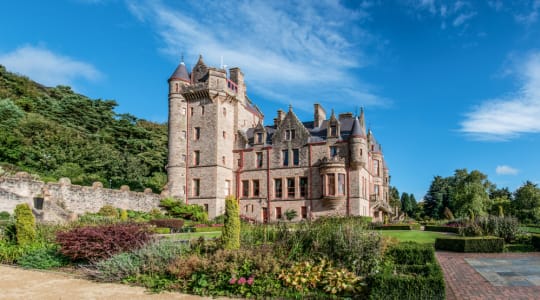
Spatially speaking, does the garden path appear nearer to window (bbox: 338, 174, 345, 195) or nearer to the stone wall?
window (bbox: 338, 174, 345, 195)

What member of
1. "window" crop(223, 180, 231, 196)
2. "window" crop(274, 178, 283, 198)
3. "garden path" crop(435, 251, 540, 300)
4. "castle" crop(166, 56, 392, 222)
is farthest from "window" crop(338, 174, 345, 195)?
"garden path" crop(435, 251, 540, 300)

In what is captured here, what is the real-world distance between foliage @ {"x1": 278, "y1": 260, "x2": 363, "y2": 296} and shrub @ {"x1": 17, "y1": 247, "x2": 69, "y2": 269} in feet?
25.9

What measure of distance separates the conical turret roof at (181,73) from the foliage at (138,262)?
94.7 ft

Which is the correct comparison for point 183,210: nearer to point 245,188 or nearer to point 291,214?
point 245,188

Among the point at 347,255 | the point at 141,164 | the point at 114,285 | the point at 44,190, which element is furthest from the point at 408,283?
the point at 141,164

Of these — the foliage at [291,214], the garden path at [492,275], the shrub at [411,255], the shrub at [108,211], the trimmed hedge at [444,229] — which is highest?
the shrub at [108,211]

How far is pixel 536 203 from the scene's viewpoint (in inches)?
1750

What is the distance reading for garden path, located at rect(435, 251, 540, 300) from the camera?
880 centimetres

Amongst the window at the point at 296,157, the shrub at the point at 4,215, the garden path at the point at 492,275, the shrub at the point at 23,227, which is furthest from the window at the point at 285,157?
the shrub at the point at 23,227

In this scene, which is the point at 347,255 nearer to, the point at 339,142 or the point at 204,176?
the point at 339,142

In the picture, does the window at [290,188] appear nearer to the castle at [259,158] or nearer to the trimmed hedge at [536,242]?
the castle at [259,158]

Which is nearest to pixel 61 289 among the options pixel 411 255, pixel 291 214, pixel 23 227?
pixel 23 227

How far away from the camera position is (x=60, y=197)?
27688 mm

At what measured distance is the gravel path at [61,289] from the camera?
9039 millimetres
